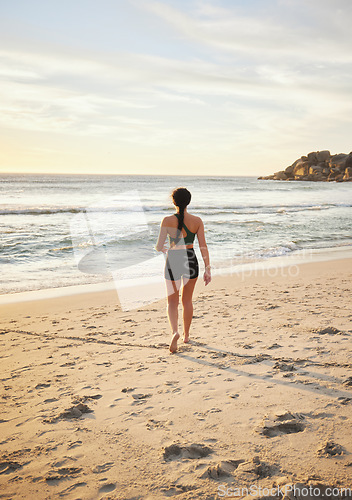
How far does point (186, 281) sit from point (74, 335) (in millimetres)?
1890

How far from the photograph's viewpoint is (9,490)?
215cm

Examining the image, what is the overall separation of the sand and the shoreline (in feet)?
5.29

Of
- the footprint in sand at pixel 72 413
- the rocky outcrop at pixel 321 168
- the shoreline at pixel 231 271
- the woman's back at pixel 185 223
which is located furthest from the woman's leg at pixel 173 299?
the rocky outcrop at pixel 321 168

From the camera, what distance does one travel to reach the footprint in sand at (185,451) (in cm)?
235

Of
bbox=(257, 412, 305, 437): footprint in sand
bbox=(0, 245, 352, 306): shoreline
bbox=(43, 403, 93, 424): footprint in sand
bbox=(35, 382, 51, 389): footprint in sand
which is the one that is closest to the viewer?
bbox=(257, 412, 305, 437): footprint in sand

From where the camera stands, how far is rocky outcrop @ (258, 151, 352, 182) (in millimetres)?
73037

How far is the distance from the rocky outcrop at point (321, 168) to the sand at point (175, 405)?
72847 millimetres

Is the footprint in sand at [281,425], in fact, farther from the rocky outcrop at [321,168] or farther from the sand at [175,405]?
the rocky outcrop at [321,168]

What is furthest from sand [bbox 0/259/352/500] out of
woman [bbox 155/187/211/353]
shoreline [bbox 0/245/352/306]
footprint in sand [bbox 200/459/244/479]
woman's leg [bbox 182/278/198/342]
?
shoreline [bbox 0/245/352/306]

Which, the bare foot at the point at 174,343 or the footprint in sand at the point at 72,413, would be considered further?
the bare foot at the point at 174,343

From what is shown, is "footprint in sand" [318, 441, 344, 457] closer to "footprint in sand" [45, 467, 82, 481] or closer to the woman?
"footprint in sand" [45, 467, 82, 481]

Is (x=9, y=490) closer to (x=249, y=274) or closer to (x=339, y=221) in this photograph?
(x=249, y=274)

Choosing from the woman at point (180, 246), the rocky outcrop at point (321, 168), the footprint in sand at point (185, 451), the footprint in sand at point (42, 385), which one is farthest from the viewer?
the rocky outcrop at point (321, 168)

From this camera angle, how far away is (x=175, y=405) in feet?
9.76
